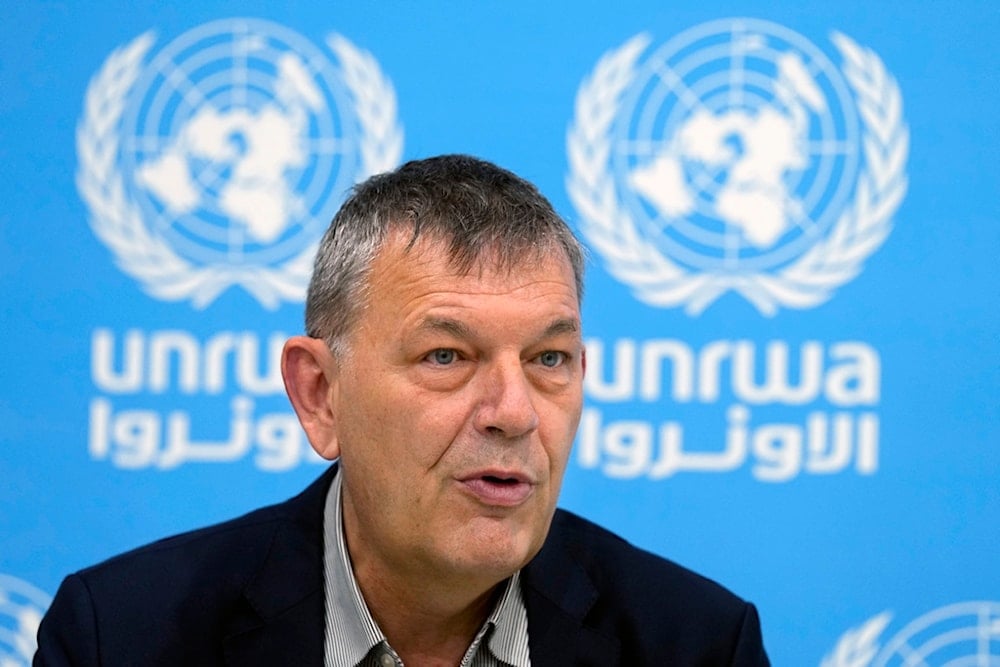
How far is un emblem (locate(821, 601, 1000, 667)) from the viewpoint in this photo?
3061mm

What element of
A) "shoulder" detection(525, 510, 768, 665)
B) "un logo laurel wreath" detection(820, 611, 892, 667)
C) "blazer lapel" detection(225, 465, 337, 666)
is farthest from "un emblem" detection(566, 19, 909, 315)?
"blazer lapel" detection(225, 465, 337, 666)

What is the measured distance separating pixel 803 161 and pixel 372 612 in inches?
64.1

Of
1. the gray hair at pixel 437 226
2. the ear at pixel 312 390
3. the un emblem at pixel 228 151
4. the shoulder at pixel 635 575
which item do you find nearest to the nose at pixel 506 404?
the gray hair at pixel 437 226

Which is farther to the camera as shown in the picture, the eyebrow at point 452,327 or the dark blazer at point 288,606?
the dark blazer at point 288,606

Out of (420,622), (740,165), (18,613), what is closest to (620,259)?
(740,165)

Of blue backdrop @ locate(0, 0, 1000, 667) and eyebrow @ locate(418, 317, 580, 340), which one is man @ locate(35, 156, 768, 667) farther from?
blue backdrop @ locate(0, 0, 1000, 667)

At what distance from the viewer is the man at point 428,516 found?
1.90 m

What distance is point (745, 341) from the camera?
3.04 meters

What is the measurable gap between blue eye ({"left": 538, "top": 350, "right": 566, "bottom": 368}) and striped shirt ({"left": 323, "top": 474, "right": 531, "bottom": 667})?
455mm

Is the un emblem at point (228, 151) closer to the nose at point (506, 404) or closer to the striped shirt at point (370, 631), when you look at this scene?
the striped shirt at point (370, 631)

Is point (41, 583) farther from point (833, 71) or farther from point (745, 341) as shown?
point (833, 71)

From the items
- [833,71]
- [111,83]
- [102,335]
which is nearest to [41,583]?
[102,335]

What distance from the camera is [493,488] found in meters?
1.90

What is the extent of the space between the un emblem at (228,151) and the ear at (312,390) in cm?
92
